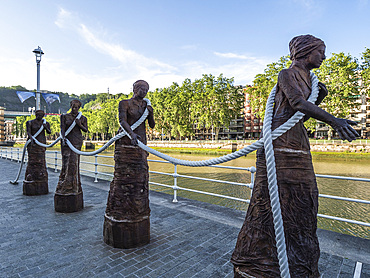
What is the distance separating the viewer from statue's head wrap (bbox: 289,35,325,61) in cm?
190

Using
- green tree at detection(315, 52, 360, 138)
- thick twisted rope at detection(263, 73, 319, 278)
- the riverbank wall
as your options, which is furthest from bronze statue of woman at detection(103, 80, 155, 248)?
green tree at detection(315, 52, 360, 138)

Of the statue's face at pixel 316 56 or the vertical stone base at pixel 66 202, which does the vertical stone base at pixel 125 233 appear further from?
the statue's face at pixel 316 56

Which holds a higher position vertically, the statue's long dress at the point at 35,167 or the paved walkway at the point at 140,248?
the statue's long dress at the point at 35,167

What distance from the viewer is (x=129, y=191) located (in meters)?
3.47

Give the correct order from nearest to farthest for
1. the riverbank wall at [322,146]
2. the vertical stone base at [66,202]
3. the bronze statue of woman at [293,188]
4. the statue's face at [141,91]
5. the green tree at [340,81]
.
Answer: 1. the bronze statue of woman at [293,188]
2. the statue's face at [141,91]
3. the vertical stone base at [66,202]
4. the riverbank wall at [322,146]
5. the green tree at [340,81]

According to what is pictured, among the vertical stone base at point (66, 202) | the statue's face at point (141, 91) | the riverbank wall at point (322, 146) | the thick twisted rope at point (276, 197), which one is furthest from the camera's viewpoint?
the riverbank wall at point (322, 146)

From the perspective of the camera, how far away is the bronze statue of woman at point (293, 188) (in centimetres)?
180

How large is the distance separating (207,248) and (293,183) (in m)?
2.06

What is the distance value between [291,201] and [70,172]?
15.2ft

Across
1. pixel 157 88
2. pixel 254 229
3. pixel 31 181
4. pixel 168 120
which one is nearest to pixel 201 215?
pixel 254 229

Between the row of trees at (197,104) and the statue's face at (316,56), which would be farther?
the row of trees at (197,104)

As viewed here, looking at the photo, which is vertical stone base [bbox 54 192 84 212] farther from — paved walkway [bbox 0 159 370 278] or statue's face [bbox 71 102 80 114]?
statue's face [bbox 71 102 80 114]

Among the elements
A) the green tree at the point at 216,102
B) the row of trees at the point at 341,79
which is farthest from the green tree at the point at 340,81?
the green tree at the point at 216,102

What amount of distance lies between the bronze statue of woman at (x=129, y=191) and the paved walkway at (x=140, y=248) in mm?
192
